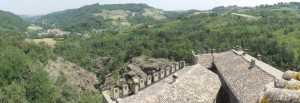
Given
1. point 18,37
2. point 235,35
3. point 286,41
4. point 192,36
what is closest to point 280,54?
point 286,41

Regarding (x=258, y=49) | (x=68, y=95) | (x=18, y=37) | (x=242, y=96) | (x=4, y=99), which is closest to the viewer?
(x=242, y=96)

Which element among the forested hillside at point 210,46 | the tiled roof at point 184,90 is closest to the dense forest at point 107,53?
the forested hillside at point 210,46

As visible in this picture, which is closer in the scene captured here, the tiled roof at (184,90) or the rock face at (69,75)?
the tiled roof at (184,90)

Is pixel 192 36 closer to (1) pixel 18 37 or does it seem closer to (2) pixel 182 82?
(1) pixel 18 37

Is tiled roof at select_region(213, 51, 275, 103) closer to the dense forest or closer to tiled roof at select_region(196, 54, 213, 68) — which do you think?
tiled roof at select_region(196, 54, 213, 68)

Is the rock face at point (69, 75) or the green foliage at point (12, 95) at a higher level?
the green foliage at point (12, 95)

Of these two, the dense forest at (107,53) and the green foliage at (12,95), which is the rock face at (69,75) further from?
the green foliage at (12,95)
